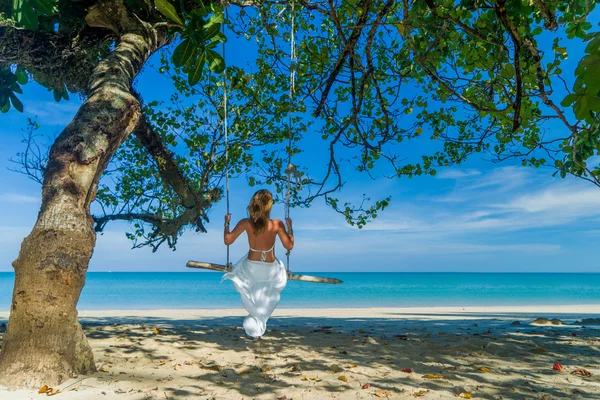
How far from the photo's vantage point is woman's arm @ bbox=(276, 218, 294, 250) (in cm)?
461

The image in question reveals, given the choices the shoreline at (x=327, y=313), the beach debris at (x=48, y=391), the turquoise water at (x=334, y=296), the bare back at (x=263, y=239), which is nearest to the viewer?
the beach debris at (x=48, y=391)

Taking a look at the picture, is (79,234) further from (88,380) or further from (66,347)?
(88,380)

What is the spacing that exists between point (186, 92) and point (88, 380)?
17.1 ft

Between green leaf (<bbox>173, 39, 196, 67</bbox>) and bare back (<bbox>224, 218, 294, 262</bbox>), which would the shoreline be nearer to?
bare back (<bbox>224, 218, 294, 262</bbox>)

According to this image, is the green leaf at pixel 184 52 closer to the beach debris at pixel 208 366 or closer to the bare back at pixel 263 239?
the bare back at pixel 263 239

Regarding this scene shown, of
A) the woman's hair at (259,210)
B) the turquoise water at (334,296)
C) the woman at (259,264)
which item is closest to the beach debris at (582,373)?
the woman at (259,264)

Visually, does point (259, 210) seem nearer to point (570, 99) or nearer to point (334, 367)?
point (334, 367)

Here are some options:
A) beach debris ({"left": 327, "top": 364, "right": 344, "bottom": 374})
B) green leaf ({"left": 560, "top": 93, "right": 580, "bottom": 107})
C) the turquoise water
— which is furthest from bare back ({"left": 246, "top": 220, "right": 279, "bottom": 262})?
the turquoise water

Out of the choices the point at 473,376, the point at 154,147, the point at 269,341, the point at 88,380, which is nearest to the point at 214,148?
the point at 154,147

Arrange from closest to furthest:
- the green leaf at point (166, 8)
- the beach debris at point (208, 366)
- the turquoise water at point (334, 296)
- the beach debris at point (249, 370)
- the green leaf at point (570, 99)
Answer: the green leaf at point (570, 99) < the green leaf at point (166, 8) < the beach debris at point (249, 370) < the beach debris at point (208, 366) < the turquoise water at point (334, 296)

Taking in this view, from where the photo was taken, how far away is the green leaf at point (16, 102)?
6.94m

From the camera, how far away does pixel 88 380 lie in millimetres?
3805

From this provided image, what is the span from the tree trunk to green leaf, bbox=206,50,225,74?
0.94m

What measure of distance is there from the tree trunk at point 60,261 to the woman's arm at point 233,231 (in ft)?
3.89
